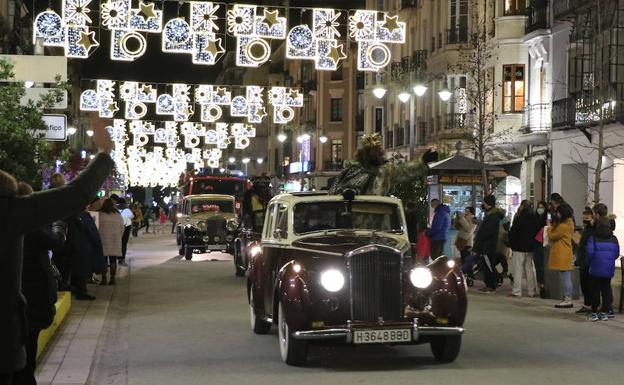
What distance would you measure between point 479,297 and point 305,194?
7701 millimetres

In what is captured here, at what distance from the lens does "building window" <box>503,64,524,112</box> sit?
38.3 m

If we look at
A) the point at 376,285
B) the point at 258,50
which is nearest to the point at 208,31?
the point at 258,50

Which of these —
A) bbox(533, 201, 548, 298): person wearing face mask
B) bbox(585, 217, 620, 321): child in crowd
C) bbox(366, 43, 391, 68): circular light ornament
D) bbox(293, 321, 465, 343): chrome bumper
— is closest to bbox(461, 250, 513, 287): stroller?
bbox(533, 201, 548, 298): person wearing face mask

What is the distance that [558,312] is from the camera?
17297 mm

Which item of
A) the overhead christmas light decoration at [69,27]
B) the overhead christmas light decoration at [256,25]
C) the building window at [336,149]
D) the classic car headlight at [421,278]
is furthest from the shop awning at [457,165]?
the building window at [336,149]

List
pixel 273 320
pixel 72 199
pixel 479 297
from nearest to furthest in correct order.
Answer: pixel 72 199 → pixel 273 320 → pixel 479 297

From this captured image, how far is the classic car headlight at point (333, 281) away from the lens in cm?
1101

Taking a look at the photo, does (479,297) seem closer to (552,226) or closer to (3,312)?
(552,226)

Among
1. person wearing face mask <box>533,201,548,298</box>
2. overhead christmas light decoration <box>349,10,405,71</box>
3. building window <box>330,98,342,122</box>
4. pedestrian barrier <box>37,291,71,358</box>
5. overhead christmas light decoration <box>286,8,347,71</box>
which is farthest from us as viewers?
building window <box>330,98,342,122</box>

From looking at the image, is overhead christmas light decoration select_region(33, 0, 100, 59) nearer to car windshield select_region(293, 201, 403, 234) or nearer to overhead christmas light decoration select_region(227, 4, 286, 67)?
overhead christmas light decoration select_region(227, 4, 286, 67)

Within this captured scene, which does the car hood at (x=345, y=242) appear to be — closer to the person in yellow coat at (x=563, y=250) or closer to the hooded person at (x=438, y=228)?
the person in yellow coat at (x=563, y=250)

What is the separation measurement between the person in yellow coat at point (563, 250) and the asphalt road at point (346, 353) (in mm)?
429

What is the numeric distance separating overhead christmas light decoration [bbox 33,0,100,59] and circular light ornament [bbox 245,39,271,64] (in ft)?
13.8

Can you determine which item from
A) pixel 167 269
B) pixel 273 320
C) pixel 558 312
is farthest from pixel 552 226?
pixel 167 269
